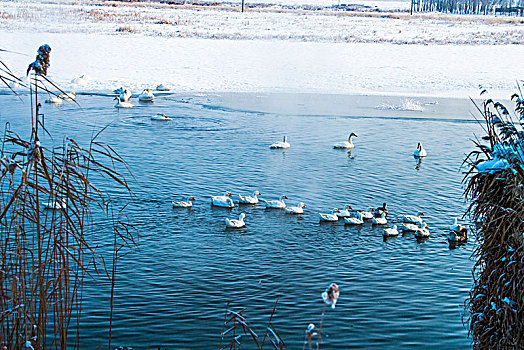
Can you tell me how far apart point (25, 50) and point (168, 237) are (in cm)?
1793

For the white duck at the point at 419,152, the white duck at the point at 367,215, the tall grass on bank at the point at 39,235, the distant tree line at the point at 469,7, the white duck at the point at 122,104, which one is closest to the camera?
the tall grass on bank at the point at 39,235

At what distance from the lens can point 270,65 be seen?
25.6m

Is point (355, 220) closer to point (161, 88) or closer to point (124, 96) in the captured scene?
point (124, 96)

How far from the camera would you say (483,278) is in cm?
504

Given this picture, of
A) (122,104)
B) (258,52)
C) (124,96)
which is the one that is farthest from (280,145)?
(258,52)

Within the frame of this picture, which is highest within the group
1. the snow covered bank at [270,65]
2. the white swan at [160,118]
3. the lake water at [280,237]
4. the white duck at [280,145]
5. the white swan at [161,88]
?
the snow covered bank at [270,65]

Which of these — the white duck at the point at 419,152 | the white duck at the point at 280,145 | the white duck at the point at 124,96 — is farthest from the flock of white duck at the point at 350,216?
the white duck at the point at 124,96

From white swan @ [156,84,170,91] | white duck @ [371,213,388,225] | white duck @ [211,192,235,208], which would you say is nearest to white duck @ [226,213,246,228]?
white duck @ [211,192,235,208]

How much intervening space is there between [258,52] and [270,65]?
3307mm

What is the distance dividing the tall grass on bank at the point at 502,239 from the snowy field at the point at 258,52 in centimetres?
1501

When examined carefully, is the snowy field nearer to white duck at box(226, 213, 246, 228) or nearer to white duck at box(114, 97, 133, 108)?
white duck at box(114, 97, 133, 108)

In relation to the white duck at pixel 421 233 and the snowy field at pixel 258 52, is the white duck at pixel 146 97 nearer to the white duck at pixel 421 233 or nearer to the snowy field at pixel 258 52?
the snowy field at pixel 258 52

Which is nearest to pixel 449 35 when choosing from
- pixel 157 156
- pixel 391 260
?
pixel 157 156

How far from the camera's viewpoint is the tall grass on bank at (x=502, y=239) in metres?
4.58
